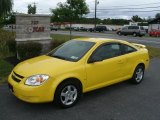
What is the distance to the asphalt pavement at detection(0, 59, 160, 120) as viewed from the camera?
5230mm

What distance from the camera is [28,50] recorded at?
10.7 m

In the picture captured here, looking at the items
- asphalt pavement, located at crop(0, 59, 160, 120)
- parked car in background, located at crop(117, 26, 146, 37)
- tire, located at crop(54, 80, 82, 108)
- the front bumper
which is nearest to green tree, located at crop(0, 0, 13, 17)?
asphalt pavement, located at crop(0, 59, 160, 120)

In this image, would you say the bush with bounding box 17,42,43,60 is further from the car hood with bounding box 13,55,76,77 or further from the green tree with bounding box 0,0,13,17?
the green tree with bounding box 0,0,13,17

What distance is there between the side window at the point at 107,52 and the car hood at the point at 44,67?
0.76 meters

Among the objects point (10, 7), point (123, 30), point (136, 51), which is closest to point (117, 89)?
point (136, 51)

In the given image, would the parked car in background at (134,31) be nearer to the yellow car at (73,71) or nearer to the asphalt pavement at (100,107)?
the yellow car at (73,71)

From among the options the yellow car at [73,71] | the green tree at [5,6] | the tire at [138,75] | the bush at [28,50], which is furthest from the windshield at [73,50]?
the green tree at [5,6]

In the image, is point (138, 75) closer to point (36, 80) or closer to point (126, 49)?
point (126, 49)

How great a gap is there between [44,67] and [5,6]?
20.3 meters

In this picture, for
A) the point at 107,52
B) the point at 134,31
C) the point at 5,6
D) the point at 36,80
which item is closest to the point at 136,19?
the point at 134,31

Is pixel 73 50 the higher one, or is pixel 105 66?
pixel 73 50

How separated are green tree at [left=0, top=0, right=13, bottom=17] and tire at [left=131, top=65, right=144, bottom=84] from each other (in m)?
19.2

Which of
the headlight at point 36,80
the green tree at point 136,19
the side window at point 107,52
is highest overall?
the green tree at point 136,19

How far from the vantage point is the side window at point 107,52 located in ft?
21.0
